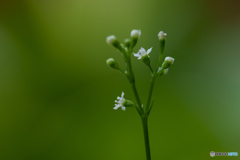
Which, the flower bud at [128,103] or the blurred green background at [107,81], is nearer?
the flower bud at [128,103]

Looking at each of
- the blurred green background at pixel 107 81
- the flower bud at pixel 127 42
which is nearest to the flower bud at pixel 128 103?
the flower bud at pixel 127 42

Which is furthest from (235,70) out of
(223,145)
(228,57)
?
(223,145)

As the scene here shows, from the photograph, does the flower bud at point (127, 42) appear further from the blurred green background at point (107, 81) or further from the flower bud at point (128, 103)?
the blurred green background at point (107, 81)

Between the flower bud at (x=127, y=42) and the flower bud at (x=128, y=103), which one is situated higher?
the flower bud at (x=127, y=42)

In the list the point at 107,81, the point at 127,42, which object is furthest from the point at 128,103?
the point at 107,81

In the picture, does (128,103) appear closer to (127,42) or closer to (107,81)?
(127,42)

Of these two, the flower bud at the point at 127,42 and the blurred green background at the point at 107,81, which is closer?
the flower bud at the point at 127,42

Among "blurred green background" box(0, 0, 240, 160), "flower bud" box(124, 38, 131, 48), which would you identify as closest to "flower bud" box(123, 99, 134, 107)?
"flower bud" box(124, 38, 131, 48)

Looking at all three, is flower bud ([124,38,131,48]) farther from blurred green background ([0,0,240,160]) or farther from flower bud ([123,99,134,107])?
blurred green background ([0,0,240,160])
